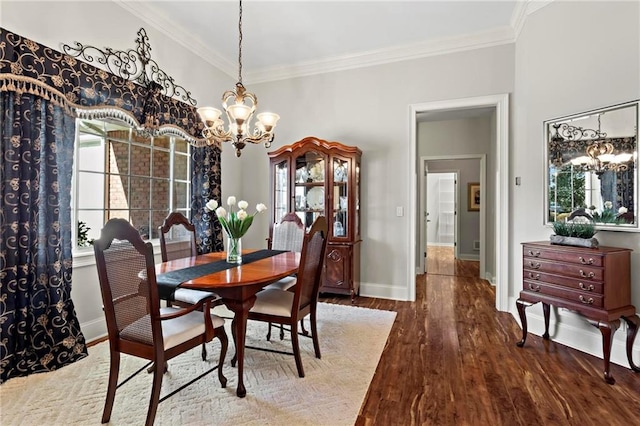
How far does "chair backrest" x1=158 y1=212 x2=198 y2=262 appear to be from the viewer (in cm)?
275

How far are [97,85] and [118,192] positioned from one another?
1022 mm

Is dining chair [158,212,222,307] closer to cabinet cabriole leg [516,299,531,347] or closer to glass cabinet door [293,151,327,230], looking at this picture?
glass cabinet door [293,151,327,230]

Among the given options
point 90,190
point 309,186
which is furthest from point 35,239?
point 309,186

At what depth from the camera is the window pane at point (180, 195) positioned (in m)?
3.92

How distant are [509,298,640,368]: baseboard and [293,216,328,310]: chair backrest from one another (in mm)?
2154

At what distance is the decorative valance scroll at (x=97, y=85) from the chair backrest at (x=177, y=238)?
3.44ft

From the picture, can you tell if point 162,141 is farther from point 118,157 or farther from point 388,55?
point 388,55

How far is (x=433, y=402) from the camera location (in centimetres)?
197

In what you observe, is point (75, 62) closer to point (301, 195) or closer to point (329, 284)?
point (301, 195)

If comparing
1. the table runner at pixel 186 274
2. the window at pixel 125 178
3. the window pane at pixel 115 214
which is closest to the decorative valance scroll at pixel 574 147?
the table runner at pixel 186 274

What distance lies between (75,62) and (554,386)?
413 cm

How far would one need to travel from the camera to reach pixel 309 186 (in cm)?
417

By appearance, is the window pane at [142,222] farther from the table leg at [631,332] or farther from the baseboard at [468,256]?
the baseboard at [468,256]

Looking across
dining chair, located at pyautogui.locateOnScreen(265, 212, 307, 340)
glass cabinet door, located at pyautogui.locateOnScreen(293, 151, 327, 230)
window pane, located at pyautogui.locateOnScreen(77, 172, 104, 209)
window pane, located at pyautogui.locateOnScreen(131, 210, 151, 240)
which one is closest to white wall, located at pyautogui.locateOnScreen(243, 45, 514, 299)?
glass cabinet door, located at pyautogui.locateOnScreen(293, 151, 327, 230)
